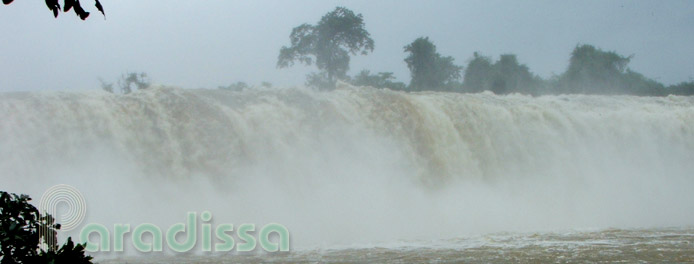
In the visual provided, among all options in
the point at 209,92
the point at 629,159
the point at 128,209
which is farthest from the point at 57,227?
the point at 629,159

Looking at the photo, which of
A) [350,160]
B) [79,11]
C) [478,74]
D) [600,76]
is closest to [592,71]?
[600,76]

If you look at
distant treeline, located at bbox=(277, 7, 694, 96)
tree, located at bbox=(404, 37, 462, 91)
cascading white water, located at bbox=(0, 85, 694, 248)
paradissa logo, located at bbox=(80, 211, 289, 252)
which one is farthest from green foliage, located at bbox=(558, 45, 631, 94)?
paradissa logo, located at bbox=(80, 211, 289, 252)

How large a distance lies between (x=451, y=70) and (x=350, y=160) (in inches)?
1106

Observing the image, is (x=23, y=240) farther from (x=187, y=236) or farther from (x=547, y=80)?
(x=547, y=80)

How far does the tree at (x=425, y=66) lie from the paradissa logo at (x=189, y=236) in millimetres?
28188

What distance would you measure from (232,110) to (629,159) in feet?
36.7

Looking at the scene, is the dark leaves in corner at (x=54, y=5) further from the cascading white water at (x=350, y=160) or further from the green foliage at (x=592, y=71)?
the green foliage at (x=592, y=71)

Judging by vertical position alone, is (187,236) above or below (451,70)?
below

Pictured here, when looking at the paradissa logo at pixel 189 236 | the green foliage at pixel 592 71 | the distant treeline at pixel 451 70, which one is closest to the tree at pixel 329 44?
the distant treeline at pixel 451 70

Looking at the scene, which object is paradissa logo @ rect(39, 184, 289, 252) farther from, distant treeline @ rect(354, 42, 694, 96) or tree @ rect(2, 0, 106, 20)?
distant treeline @ rect(354, 42, 694, 96)

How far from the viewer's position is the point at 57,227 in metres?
2.36

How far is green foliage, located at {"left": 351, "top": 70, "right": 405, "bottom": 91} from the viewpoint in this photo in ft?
131

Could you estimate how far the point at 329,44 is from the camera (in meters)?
38.5

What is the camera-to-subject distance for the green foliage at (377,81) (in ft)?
131
